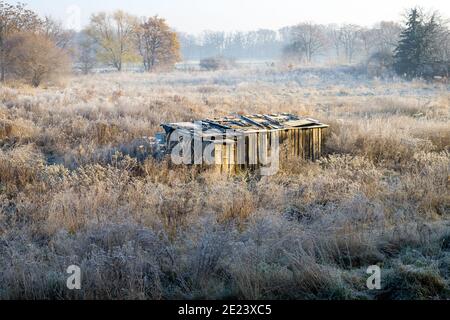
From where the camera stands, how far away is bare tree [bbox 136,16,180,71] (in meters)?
52.8

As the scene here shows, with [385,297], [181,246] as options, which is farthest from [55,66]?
[385,297]

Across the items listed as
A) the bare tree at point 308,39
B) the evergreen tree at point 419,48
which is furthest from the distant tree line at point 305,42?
the evergreen tree at point 419,48

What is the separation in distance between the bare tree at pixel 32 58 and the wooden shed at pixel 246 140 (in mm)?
20305

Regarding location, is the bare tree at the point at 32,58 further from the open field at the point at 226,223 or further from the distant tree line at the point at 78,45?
the open field at the point at 226,223

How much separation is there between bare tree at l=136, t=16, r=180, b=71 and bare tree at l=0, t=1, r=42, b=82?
20588 millimetres

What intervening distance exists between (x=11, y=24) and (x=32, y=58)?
467 cm

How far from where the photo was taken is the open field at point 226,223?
4043 mm

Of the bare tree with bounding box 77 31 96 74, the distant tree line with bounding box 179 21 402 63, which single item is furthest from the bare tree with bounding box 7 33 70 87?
the distant tree line with bounding box 179 21 402 63

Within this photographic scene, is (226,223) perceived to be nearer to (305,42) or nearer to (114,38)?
(114,38)

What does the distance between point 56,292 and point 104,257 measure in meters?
0.53

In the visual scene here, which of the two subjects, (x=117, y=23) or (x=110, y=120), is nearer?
(x=110, y=120)

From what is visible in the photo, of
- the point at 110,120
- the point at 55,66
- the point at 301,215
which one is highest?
the point at 55,66

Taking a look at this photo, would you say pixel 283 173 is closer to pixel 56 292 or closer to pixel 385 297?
pixel 385 297

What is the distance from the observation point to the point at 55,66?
27.4 metres
